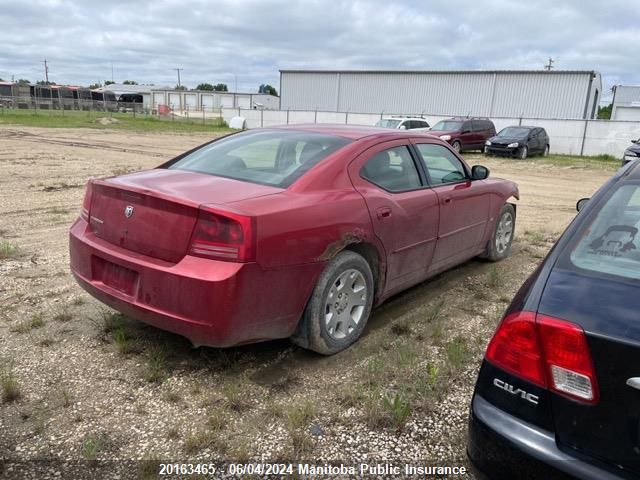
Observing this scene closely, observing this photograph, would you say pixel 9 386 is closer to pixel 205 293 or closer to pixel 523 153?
pixel 205 293

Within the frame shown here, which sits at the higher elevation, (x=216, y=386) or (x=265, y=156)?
(x=265, y=156)

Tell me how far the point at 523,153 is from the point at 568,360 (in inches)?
898

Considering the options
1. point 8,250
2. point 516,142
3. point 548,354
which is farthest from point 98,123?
point 548,354

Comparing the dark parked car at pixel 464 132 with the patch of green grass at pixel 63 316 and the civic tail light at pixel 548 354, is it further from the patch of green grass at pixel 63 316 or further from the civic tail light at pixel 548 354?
the civic tail light at pixel 548 354

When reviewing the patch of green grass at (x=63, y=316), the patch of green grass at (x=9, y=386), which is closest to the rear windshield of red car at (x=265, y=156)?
the patch of green grass at (x=63, y=316)

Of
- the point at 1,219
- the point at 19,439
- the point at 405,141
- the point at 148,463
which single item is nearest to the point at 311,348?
the point at 148,463

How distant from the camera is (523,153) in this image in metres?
22.8

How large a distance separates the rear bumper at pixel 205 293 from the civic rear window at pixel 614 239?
5.16 ft

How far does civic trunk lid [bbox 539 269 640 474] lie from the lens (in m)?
1.69

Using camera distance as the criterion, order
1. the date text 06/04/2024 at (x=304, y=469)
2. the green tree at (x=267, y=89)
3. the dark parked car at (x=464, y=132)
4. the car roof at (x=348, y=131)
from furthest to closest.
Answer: the green tree at (x=267, y=89), the dark parked car at (x=464, y=132), the car roof at (x=348, y=131), the date text 06/04/2024 at (x=304, y=469)

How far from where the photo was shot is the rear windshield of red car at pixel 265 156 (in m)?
3.65

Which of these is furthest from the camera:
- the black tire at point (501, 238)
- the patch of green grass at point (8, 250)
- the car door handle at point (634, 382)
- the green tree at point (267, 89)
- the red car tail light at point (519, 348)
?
the green tree at point (267, 89)

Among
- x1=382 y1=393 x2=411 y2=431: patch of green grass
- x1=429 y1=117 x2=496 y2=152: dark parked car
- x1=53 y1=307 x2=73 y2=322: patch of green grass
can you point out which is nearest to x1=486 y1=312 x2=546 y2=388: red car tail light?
x1=382 y1=393 x2=411 y2=431: patch of green grass

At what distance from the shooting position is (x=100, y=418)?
2.89m
